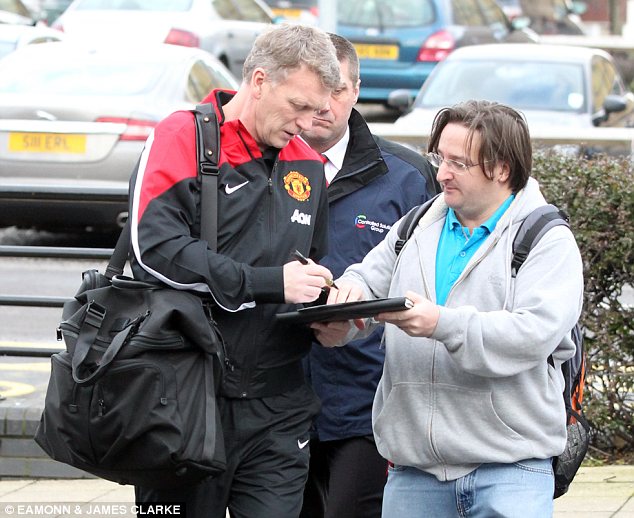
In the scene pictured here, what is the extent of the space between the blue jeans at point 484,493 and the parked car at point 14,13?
48.5ft

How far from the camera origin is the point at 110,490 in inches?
233

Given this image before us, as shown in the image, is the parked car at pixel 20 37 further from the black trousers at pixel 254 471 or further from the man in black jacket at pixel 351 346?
the black trousers at pixel 254 471

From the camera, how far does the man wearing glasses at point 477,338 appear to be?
3.31 metres

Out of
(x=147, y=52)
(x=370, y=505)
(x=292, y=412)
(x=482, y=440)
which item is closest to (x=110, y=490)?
(x=370, y=505)

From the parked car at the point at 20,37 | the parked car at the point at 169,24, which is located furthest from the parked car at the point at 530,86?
the parked car at the point at 20,37

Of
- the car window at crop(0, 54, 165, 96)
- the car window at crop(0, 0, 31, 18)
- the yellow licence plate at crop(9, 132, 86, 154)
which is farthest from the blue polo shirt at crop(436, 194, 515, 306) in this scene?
the car window at crop(0, 0, 31, 18)

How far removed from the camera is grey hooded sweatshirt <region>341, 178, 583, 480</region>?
3309mm

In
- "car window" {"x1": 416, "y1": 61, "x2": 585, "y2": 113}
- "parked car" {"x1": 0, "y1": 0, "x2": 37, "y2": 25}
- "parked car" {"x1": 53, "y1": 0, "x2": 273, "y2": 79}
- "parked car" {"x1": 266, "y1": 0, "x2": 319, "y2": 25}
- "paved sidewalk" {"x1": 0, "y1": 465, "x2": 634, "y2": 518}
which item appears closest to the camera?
"paved sidewalk" {"x1": 0, "y1": 465, "x2": 634, "y2": 518}

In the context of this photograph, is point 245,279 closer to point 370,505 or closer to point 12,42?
point 370,505

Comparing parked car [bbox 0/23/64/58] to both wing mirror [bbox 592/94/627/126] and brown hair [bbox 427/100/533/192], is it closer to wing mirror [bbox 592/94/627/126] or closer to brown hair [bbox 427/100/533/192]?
wing mirror [bbox 592/94/627/126]

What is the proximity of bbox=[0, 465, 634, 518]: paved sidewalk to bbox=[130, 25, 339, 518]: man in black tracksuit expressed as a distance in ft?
6.47

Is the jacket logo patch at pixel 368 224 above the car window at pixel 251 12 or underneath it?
above

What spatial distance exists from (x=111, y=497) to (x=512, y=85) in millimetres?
8169

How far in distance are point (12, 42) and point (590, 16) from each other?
37220mm
